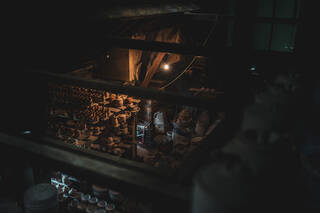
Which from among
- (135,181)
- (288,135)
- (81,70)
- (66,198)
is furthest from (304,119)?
(66,198)

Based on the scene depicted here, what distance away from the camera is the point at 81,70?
22.9ft

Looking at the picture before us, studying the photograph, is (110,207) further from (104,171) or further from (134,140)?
(104,171)

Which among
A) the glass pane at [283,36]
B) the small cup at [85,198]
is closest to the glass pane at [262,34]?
the glass pane at [283,36]

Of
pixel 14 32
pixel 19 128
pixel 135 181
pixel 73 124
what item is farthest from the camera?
pixel 73 124

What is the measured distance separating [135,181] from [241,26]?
1871 millimetres

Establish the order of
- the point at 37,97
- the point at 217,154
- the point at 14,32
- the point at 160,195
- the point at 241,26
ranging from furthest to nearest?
the point at 37,97
the point at 14,32
the point at 241,26
the point at 160,195
the point at 217,154

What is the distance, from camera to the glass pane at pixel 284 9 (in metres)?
7.97

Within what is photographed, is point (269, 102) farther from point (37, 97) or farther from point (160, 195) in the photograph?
point (37, 97)

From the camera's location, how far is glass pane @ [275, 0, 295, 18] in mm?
7969

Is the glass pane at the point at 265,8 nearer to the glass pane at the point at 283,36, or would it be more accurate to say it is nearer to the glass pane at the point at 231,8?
the glass pane at the point at 283,36

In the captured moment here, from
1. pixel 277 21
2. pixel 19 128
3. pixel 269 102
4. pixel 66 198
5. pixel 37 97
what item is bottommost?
pixel 66 198

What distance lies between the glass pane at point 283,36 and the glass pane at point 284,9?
0.91 feet

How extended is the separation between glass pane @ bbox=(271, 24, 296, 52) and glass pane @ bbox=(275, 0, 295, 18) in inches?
10.9

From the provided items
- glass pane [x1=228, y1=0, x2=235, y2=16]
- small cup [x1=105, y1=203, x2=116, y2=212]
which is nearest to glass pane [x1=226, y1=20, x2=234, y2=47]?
glass pane [x1=228, y1=0, x2=235, y2=16]
